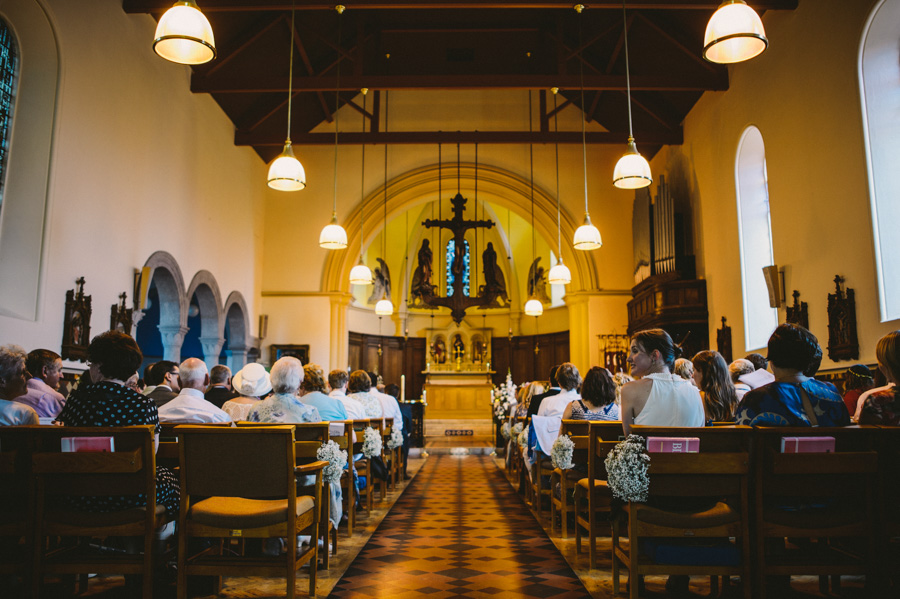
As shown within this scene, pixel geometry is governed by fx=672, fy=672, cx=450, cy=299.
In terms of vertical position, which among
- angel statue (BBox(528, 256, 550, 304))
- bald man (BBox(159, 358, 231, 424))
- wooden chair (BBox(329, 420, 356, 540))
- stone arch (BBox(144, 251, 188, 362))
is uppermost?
angel statue (BBox(528, 256, 550, 304))

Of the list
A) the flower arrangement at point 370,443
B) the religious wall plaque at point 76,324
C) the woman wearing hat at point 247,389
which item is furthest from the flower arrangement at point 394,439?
the religious wall plaque at point 76,324

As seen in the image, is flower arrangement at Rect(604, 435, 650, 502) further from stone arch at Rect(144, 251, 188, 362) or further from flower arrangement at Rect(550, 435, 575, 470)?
stone arch at Rect(144, 251, 188, 362)

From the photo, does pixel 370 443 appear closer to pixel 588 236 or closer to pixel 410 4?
pixel 588 236

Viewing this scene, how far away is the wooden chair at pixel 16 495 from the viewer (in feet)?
9.78

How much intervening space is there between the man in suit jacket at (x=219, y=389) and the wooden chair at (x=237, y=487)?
2.16m

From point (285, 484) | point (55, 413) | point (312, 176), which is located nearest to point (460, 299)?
point (312, 176)

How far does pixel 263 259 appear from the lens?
13.2m

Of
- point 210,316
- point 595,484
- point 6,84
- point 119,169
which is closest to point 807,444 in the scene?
point 595,484

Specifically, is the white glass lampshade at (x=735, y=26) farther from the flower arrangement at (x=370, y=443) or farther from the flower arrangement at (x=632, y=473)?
the flower arrangement at (x=370, y=443)

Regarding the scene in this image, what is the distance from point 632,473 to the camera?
2883 millimetres

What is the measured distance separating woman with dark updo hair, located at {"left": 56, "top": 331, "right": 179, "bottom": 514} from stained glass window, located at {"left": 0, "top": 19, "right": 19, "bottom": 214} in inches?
163

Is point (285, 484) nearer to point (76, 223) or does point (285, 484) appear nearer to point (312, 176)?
point (76, 223)

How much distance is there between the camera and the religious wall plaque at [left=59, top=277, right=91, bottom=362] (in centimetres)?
661

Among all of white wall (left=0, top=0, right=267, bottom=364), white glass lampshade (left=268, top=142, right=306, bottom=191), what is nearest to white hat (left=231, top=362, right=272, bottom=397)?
white glass lampshade (left=268, top=142, right=306, bottom=191)
